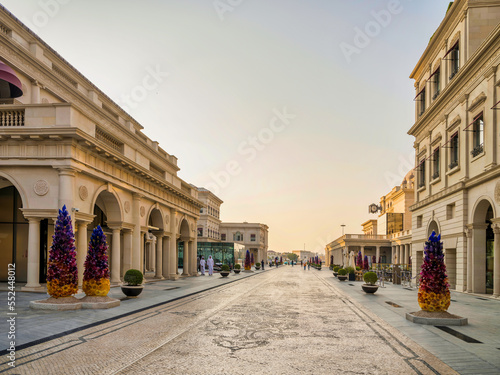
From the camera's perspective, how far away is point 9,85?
2216 cm

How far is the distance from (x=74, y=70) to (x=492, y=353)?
27.5 meters

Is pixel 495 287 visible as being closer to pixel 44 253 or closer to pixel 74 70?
pixel 44 253

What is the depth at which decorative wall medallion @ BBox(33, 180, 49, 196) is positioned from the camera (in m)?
19.8

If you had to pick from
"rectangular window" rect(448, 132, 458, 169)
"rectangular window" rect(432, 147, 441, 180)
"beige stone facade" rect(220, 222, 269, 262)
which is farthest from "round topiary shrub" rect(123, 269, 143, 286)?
"beige stone facade" rect(220, 222, 269, 262)

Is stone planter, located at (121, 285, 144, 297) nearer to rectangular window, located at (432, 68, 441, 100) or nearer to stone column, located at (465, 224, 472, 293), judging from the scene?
stone column, located at (465, 224, 472, 293)

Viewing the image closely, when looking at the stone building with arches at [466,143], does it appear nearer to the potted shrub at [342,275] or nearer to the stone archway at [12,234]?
the potted shrub at [342,275]

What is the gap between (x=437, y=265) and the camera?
1400 centimetres

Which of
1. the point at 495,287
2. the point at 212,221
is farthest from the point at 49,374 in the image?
the point at 212,221

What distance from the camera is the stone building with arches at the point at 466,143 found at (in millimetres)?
22859

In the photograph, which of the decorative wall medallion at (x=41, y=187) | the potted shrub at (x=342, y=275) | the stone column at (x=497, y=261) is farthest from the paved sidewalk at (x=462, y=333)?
the potted shrub at (x=342, y=275)

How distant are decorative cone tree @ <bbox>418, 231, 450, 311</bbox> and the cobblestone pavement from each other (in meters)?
1.61

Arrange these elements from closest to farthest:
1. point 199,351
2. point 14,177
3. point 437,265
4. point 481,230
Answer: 1. point 199,351
2. point 437,265
3. point 14,177
4. point 481,230

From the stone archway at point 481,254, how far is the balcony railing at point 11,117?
23.0m

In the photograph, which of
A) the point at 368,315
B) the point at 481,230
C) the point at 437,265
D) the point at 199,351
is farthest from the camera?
the point at 481,230
